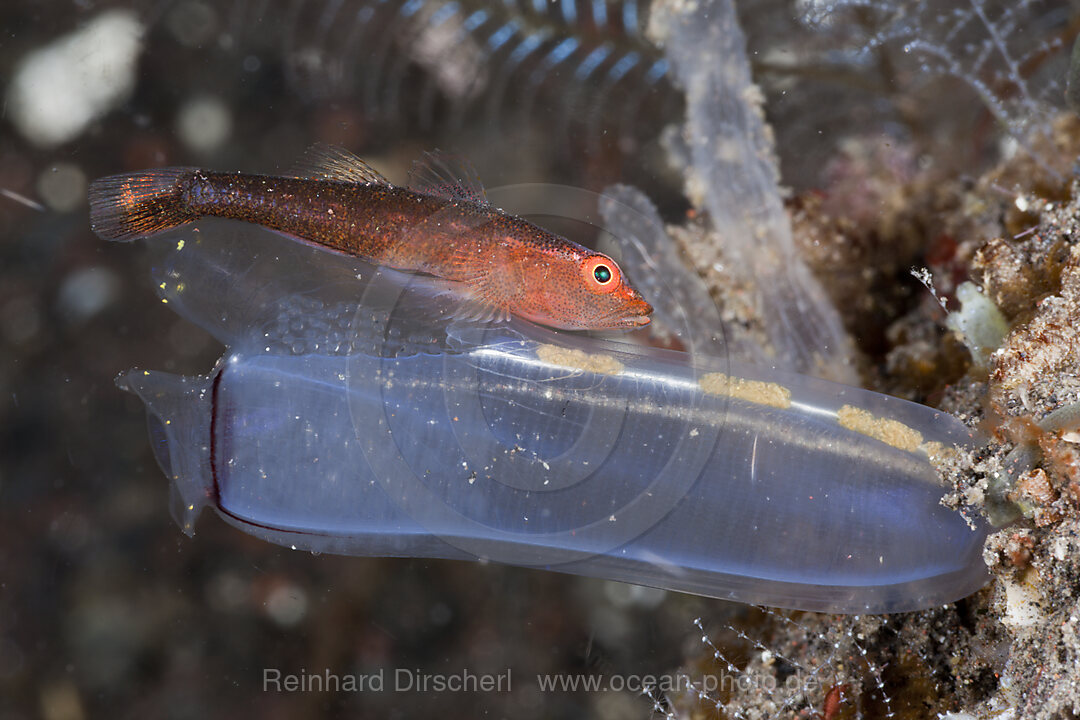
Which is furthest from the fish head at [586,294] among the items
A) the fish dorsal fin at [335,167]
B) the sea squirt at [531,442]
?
the fish dorsal fin at [335,167]

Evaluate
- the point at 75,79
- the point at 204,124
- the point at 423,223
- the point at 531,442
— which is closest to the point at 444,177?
the point at 423,223

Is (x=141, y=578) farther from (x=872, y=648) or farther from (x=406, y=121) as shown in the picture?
(x=872, y=648)

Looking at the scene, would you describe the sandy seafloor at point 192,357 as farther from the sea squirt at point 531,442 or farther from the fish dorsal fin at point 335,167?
the fish dorsal fin at point 335,167

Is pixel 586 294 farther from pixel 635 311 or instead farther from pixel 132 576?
pixel 132 576

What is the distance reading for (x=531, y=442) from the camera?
1958 millimetres

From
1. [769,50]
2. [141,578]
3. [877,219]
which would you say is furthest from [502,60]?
[141,578]

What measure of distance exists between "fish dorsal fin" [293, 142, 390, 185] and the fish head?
541mm

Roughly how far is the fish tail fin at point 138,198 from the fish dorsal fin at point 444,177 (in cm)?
66

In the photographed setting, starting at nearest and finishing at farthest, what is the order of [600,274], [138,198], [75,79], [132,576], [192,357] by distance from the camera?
[600,274]
[138,198]
[192,357]
[132,576]
[75,79]

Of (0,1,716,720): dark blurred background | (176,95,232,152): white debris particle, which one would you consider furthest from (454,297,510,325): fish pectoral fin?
(176,95,232,152): white debris particle

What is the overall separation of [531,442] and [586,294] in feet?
1.55

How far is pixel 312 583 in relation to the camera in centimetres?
290

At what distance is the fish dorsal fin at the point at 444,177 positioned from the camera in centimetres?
187

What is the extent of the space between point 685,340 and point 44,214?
291 cm
